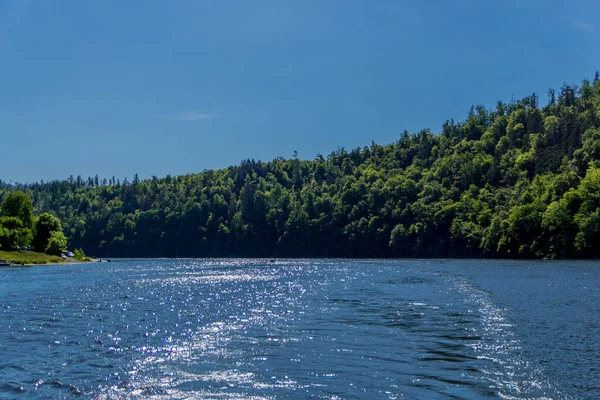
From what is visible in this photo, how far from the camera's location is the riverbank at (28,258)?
534 ft

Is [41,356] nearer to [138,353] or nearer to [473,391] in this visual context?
[138,353]

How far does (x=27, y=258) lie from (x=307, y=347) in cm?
15670

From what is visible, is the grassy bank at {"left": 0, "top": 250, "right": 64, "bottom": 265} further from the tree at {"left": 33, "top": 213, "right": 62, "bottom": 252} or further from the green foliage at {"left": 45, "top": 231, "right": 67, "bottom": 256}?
the tree at {"left": 33, "top": 213, "right": 62, "bottom": 252}

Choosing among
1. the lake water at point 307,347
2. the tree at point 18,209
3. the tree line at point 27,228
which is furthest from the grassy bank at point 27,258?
the lake water at point 307,347

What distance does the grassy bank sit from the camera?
163m

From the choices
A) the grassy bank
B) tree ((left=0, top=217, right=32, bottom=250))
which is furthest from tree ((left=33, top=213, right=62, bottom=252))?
tree ((left=0, top=217, right=32, bottom=250))

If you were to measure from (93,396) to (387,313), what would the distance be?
30.5 metres

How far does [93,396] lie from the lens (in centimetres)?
2552

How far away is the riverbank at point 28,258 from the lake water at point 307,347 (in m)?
109

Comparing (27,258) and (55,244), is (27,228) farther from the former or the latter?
(27,258)

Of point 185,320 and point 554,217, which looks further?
point 554,217

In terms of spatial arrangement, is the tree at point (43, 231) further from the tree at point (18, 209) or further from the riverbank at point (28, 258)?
the riverbank at point (28, 258)

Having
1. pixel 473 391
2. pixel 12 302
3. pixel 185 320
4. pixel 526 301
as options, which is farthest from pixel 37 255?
pixel 473 391

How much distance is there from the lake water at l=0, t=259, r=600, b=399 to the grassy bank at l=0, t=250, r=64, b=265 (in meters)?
110
